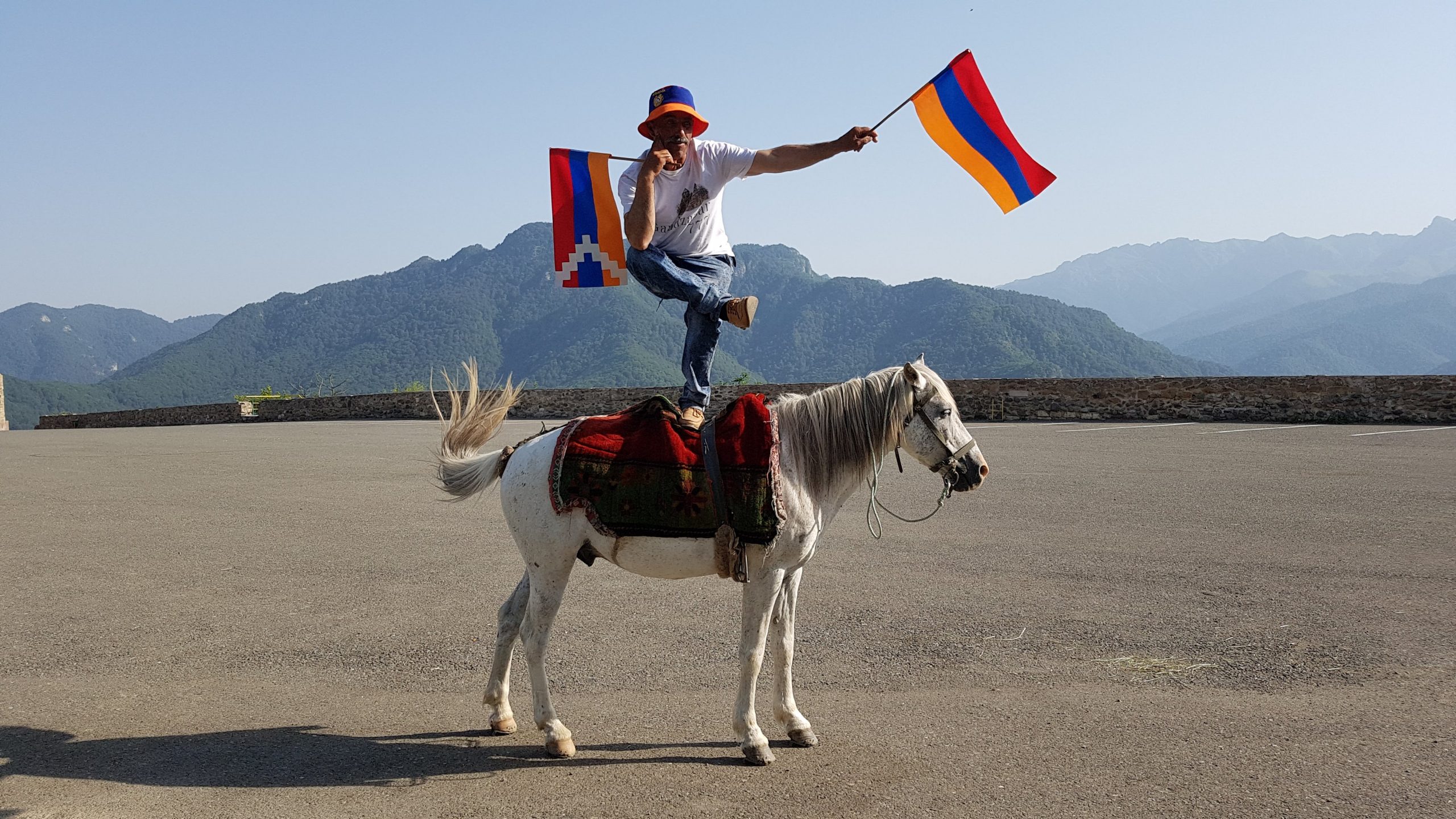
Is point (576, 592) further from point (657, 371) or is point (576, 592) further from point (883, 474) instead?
point (657, 371)

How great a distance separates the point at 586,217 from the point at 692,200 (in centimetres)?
70

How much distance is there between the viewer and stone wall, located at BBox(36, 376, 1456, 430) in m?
21.9

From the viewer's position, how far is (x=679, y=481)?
3836mm

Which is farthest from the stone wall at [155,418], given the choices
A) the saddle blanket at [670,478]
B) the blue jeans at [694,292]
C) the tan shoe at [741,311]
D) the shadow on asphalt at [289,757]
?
the tan shoe at [741,311]

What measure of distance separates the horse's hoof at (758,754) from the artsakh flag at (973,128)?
314cm

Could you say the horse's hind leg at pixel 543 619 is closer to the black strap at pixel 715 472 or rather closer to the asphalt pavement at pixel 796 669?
the asphalt pavement at pixel 796 669

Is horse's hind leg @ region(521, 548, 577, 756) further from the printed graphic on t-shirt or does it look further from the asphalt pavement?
the printed graphic on t-shirt

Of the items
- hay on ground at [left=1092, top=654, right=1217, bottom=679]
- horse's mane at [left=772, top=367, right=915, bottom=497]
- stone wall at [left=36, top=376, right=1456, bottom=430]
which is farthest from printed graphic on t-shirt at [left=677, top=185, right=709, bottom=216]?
stone wall at [left=36, top=376, right=1456, bottom=430]

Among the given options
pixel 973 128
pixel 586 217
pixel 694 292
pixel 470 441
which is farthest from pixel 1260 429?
pixel 470 441

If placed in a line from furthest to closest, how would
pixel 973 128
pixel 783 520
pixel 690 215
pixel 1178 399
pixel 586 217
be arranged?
1. pixel 1178 399
2. pixel 973 128
3. pixel 586 217
4. pixel 690 215
5. pixel 783 520

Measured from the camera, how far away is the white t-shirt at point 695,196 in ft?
14.0

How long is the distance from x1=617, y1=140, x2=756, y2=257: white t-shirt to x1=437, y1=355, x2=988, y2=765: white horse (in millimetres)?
839

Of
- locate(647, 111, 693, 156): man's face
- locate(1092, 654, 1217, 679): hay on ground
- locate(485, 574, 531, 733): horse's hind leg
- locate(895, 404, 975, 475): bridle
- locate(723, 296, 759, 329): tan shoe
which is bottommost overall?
locate(1092, 654, 1217, 679): hay on ground

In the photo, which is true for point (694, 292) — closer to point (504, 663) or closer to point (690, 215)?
point (690, 215)
